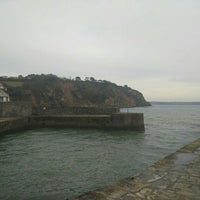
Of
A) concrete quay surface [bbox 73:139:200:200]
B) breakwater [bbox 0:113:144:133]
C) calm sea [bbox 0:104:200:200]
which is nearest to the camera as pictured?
concrete quay surface [bbox 73:139:200:200]

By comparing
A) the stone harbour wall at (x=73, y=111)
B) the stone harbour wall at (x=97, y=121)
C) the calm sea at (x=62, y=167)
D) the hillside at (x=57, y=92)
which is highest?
the hillside at (x=57, y=92)

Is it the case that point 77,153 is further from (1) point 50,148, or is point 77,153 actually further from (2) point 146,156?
(2) point 146,156

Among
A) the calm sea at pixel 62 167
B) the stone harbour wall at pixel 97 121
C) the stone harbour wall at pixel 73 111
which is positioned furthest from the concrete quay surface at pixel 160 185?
the stone harbour wall at pixel 73 111

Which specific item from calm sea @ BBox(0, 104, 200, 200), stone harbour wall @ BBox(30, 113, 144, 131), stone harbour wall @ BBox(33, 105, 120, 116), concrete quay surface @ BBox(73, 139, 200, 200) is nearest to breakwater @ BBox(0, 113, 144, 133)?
stone harbour wall @ BBox(30, 113, 144, 131)

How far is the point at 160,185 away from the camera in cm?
484

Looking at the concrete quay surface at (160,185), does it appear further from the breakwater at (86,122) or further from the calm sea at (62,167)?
the breakwater at (86,122)

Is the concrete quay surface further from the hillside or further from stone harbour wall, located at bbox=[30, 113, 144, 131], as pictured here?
the hillside

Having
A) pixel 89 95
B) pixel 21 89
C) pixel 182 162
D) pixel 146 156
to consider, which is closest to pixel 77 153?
pixel 146 156

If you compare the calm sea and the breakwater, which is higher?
the breakwater

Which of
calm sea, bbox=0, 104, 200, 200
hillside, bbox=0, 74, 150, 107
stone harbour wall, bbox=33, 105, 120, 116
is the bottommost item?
calm sea, bbox=0, 104, 200, 200

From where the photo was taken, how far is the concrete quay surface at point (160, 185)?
14.1ft

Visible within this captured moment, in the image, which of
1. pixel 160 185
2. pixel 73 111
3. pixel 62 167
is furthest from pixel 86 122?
pixel 160 185

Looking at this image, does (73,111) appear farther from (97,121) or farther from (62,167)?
(62,167)

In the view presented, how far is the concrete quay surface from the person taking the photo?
4297 millimetres
